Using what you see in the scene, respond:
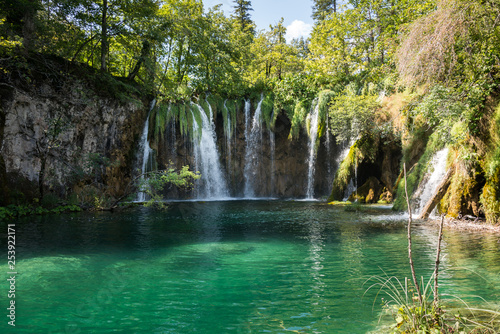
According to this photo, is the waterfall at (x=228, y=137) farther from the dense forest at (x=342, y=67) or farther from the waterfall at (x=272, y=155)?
the waterfall at (x=272, y=155)

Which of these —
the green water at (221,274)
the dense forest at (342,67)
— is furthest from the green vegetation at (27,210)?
the green water at (221,274)

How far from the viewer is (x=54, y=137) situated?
14500 millimetres

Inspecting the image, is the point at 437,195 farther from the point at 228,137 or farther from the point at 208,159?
the point at 228,137

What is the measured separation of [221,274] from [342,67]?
22.6 meters

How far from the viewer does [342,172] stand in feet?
62.8

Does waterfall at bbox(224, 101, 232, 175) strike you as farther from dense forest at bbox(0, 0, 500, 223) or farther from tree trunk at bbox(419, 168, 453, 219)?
tree trunk at bbox(419, 168, 453, 219)

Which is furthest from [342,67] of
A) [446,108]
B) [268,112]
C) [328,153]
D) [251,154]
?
[446,108]

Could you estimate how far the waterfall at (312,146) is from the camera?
23250 millimetres

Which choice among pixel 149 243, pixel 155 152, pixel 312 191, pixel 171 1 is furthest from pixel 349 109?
pixel 171 1

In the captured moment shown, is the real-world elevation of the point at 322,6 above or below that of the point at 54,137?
above

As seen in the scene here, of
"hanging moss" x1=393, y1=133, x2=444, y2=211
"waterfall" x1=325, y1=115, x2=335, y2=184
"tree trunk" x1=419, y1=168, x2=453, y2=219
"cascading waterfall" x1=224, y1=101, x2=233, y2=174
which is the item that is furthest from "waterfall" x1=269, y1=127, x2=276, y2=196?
"tree trunk" x1=419, y1=168, x2=453, y2=219

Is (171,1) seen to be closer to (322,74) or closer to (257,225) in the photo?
(322,74)

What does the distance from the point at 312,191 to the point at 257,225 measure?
13.1 metres

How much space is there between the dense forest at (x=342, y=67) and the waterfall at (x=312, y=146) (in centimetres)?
61
